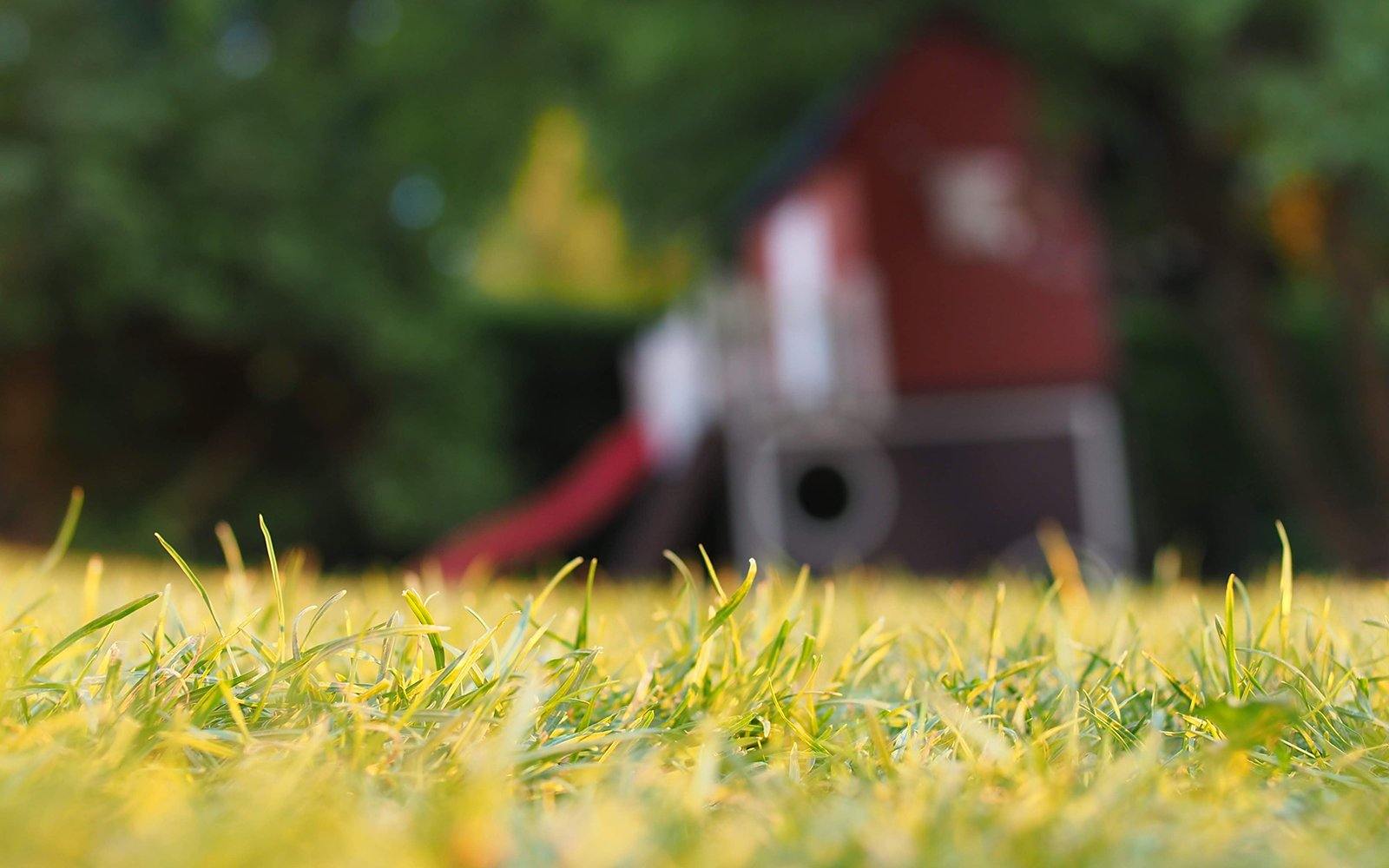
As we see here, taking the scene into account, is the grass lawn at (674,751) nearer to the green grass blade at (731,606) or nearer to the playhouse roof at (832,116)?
the green grass blade at (731,606)

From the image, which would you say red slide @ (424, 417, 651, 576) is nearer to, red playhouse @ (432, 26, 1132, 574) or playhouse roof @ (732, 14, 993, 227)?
red playhouse @ (432, 26, 1132, 574)

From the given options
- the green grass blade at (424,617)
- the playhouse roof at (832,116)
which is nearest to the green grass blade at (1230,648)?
the green grass blade at (424,617)

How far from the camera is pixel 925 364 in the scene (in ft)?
43.0

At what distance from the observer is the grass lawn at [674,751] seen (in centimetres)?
71

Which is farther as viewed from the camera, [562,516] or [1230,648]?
[562,516]

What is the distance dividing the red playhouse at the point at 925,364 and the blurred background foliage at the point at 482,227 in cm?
111

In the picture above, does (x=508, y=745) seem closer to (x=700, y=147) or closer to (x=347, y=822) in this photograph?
(x=347, y=822)

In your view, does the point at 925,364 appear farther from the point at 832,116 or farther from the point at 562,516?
the point at 562,516

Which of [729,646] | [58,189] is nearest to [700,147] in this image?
[58,189]

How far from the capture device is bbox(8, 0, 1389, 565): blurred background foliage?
10.2 metres

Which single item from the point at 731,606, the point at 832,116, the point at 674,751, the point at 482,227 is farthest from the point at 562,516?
the point at 674,751

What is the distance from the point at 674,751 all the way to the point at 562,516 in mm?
13430

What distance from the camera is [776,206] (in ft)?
52.2

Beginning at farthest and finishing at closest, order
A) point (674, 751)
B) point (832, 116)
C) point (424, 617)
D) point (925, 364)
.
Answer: point (925, 364) → point (832, 116) → point (424, 617) → point (674, 751)
